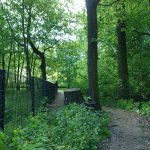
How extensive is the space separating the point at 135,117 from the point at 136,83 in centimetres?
722

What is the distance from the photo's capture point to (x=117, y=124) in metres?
13.4

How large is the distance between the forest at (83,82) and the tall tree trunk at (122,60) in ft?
0.20

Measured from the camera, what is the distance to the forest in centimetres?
837

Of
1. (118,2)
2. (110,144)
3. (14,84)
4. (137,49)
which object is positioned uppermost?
(118,2)

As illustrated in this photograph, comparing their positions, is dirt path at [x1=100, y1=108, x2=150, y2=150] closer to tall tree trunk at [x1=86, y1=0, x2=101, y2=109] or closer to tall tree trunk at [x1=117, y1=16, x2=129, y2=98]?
tall tree trunk at [x1=86, y1=0, x2=101, y2=109]

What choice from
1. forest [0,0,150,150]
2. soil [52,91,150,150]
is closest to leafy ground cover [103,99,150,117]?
forest [0,0,150,150]

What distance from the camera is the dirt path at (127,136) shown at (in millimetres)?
9446

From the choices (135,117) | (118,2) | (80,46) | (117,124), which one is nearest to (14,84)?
(117,124)

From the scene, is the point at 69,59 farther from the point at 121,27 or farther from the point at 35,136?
the point at 35,136

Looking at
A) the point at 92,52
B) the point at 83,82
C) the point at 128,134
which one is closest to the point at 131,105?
the point at 92,52

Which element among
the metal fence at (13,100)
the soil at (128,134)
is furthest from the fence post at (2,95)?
the soil at (128,134)

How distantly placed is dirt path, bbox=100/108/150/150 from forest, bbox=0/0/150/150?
0.09 ft

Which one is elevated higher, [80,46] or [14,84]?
[80,46]

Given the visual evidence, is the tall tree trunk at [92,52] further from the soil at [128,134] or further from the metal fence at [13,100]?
the metal fence at [13,100]
